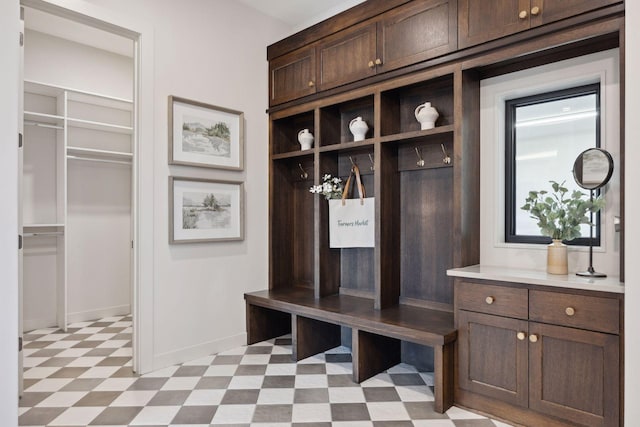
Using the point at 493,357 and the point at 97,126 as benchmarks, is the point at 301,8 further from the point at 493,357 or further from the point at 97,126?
the point at 493,357

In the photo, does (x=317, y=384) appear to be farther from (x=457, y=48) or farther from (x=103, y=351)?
(x=457, y=48)

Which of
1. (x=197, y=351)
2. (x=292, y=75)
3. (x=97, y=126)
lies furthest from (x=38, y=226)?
(x=292, y=75)

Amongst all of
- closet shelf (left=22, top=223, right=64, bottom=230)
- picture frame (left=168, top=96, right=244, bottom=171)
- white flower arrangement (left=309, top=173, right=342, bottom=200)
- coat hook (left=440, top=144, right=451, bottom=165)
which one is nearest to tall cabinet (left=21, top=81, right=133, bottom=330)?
closet shelf (left=22, top=223, right=64, bottom=230)

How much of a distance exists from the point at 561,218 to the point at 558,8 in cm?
114

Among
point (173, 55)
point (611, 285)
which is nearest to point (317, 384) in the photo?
point (611, 285)

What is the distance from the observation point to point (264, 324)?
3.73m

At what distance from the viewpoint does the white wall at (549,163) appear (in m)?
2.21

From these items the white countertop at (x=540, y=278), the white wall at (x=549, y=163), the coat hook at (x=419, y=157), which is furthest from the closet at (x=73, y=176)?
the white countertop at (x=540, y=278)

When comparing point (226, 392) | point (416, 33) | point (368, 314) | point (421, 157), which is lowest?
point (226, 392)

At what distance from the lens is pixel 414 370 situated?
3.02 metres

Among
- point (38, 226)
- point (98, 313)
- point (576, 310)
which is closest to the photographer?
point (576, 310)

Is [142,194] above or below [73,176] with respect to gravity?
below

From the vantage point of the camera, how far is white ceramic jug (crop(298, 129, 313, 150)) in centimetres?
360

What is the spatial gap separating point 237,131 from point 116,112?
204 centimetres
